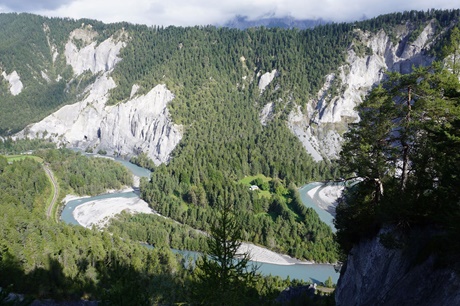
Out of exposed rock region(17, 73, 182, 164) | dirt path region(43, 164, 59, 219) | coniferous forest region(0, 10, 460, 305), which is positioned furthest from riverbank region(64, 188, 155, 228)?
exposed rock region(17, 73, 182, 164)

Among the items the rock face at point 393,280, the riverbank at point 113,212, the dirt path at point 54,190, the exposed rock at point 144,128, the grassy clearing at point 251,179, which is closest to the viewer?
the rock face at point 393,280

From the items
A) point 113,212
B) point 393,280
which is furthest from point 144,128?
point 393,280

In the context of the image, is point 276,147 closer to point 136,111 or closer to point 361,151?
point 136,111

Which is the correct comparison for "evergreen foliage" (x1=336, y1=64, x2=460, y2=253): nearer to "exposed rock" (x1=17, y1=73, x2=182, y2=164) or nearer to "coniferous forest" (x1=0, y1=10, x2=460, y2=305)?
"coniferous forest" (x1=0, y1=10, x2=460, y2=305)

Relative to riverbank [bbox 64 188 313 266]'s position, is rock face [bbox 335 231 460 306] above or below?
above

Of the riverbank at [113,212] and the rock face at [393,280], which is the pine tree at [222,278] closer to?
the rock face at [393,280]

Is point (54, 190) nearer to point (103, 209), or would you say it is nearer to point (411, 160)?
point (103, 209)

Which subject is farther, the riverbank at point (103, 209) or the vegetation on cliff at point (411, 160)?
the riverbank at point (103, 209)

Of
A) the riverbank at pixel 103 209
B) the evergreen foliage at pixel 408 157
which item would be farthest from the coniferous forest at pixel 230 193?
the riverbank at pixel 103 209
